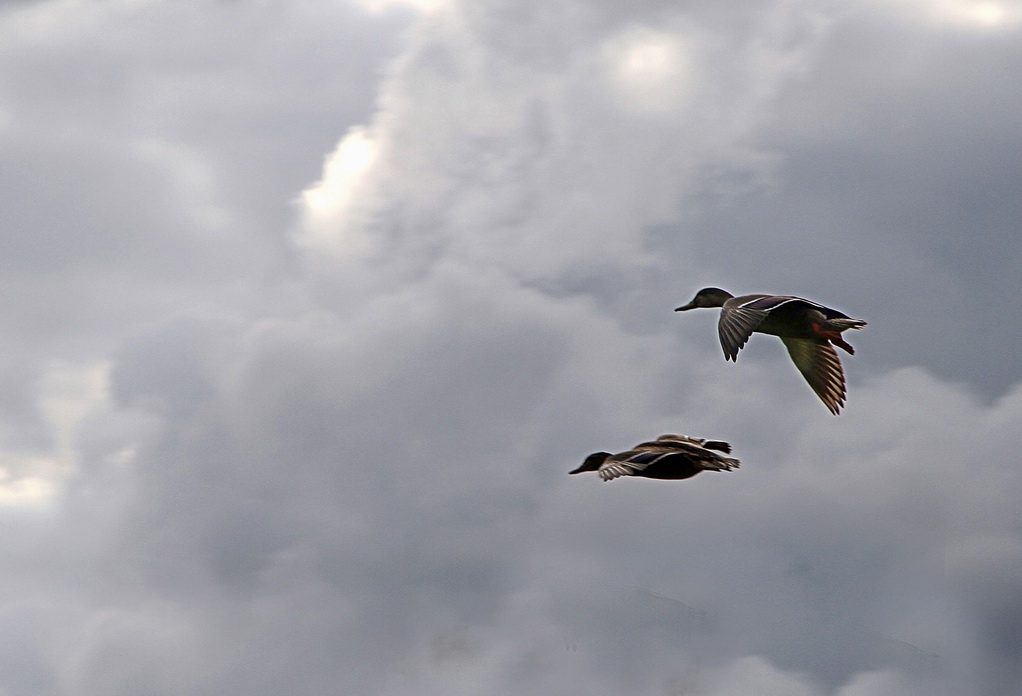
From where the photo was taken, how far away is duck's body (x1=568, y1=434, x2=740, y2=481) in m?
22.8

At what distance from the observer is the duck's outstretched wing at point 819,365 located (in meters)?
29.9

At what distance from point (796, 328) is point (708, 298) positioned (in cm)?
565

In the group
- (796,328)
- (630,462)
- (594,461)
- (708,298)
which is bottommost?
(630,462)

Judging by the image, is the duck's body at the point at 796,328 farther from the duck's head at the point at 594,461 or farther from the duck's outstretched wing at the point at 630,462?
the duck's head at the point at 594,461

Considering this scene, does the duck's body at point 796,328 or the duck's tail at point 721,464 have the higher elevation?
the duck's body at point 796,328

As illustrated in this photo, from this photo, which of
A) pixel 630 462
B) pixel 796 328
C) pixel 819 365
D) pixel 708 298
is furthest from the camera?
pixel 708 298

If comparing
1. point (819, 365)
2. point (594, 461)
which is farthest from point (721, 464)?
point (819, 365)

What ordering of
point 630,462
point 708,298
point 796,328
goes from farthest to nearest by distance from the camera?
point 708,298, point 796,328, point 630,462

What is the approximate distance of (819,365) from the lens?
30.2 meters

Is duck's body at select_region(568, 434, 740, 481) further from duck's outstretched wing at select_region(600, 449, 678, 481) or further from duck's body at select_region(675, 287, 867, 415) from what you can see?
duck's body at select_region(675, 287, 867, 415)

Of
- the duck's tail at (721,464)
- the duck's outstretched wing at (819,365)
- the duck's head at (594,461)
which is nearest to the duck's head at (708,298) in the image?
the duck's outstretched wing at (819,365)

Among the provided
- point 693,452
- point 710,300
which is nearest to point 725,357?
point 693,452

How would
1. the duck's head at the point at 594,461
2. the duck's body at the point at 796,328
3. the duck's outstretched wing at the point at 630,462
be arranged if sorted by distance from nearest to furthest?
the duck's outstretched wing at the point at 630,462 < the duck's body at the point at 796,328 < the duck's head at the point at 594,461

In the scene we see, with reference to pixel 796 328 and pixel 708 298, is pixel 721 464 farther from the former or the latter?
pixel 708 298
